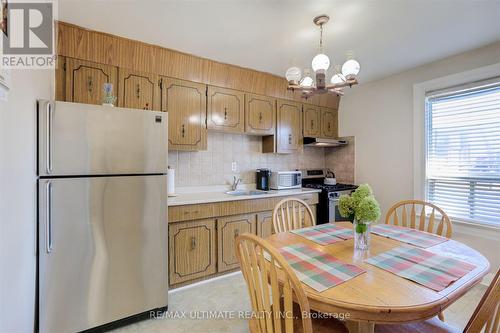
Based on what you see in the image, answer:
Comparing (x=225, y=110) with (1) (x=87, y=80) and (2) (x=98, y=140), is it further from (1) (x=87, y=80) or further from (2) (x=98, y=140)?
(2) (x=98, y=140)

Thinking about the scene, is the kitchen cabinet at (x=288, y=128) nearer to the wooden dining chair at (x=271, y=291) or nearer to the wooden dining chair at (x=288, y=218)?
the wooden dining chair at (x=288, y=218)

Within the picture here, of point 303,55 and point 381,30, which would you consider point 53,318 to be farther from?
point 381,30

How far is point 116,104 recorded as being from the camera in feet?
7.30

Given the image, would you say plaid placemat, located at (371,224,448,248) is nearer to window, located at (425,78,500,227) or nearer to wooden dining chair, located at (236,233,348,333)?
wooden dining chair, located at (236,233,348,333)

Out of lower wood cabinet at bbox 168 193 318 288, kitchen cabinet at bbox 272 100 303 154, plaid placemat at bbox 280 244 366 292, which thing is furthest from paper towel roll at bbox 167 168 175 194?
plaid placemat at bbox 280 244 366 292

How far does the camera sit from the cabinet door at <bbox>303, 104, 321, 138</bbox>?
360 centimetres

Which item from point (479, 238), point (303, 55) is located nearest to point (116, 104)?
point (303, 55)

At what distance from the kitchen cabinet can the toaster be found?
0.33m

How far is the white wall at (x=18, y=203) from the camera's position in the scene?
3.39 feet

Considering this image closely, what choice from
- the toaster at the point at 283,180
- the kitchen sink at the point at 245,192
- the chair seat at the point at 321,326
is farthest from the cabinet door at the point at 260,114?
the chair seat at the point at 321,326

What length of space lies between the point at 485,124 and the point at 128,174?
11.1ft

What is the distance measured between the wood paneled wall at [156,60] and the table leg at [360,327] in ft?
8.37

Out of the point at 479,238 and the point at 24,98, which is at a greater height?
the point at 24,98

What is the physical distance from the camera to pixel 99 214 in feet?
5.41
